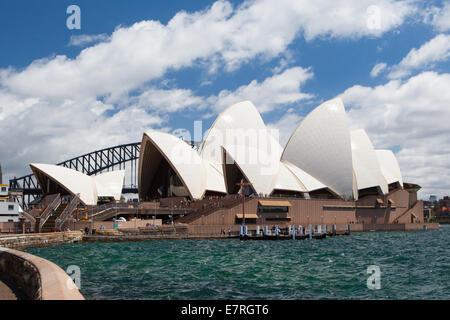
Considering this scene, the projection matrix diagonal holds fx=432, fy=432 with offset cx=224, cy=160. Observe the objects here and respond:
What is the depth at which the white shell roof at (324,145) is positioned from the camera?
73.2 meters

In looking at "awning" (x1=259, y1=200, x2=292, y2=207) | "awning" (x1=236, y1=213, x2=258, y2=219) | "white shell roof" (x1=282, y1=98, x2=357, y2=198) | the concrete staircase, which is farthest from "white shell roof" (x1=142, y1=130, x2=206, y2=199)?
the concrete staircase

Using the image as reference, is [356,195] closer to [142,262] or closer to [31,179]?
[142,262]

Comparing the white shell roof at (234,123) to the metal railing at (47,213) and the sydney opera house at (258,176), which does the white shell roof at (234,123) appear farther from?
the metal railing at (47,213)

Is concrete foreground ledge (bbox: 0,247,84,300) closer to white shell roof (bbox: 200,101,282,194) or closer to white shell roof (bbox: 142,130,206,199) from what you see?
white shell roof (bbox: 142,130,206,199)

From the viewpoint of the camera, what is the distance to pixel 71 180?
71312 millimetres

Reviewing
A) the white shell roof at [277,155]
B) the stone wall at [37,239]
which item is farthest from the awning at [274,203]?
the stone wall at [37,239]

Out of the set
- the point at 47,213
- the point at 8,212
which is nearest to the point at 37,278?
the point at 8,212

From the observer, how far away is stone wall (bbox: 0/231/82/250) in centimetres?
3694

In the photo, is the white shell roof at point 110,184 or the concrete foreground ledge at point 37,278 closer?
the concrete foreground ledge at point 37,278

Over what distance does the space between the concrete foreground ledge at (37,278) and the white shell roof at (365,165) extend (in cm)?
7561

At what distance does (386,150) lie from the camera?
9781 cm

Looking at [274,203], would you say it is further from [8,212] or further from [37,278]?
[37,278]
